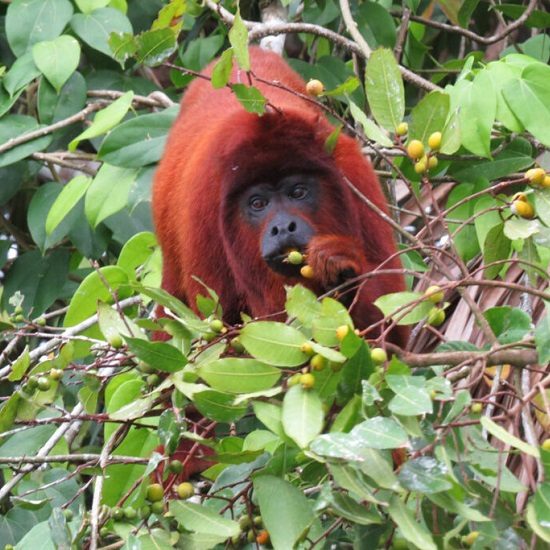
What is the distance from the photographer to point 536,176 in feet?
6.72

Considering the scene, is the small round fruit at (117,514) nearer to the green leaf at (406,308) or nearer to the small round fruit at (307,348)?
the small round fruit at (307,348)

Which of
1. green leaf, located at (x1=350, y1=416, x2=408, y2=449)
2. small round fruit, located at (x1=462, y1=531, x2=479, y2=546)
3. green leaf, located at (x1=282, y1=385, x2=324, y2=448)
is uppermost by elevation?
green leaf, located at (x1=350, y1=416, x2=408, y2=449)

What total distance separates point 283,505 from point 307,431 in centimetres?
20

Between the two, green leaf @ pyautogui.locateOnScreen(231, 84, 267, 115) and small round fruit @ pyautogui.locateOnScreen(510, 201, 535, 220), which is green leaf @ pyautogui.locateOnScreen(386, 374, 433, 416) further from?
green leaf @ pyautogui.locateOnScreen(231, 84, 267, 115)

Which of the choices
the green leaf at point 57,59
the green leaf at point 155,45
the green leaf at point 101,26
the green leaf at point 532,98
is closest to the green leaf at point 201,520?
the green leaf at point 155,45

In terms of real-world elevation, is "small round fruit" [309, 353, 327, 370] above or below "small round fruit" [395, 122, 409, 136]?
below

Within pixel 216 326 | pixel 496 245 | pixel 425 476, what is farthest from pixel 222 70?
pixel 425 476

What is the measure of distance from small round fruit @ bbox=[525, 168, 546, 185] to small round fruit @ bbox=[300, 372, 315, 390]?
551 millimetres

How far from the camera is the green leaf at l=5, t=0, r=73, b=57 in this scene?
3969 mm

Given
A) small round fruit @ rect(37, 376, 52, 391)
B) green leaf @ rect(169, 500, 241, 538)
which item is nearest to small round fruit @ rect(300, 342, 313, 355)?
green leaf @ rect(169, 500, 241, 538)

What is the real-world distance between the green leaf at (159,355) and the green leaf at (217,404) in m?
0.08

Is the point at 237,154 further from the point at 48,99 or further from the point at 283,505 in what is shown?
the point at 283,505

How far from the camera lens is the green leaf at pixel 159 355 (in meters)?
2.04

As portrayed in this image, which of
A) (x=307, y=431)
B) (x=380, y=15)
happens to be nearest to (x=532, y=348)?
(x=307, y=431)
